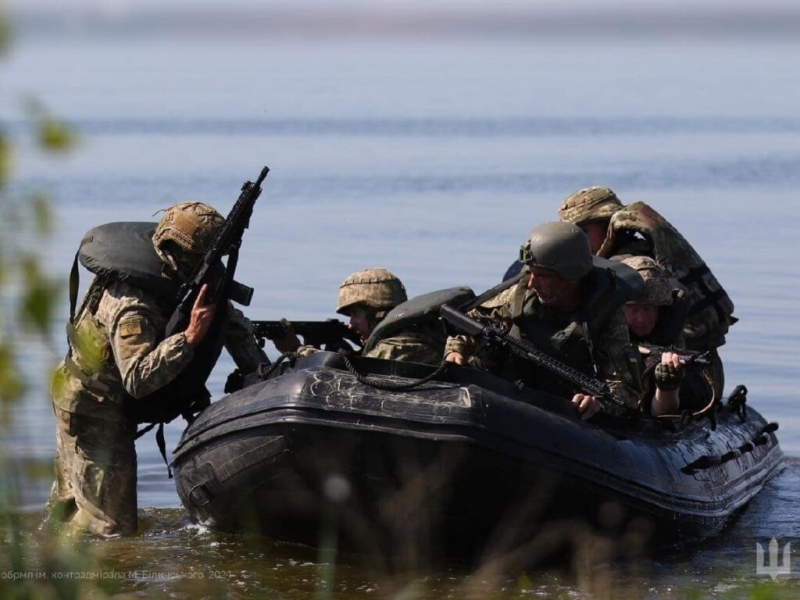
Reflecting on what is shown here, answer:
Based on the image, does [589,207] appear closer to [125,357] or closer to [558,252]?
[558,252]

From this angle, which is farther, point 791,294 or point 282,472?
point 791,294

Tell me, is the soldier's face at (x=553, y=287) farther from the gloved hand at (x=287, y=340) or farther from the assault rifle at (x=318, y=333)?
the gloved hand at (x=287, y=340)

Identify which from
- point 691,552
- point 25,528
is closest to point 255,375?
point 691,552

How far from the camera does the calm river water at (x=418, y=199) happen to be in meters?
7.97

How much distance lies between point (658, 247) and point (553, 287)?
2.15 metres

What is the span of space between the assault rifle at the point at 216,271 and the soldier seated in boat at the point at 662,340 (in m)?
2.04

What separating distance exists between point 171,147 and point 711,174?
12332mm

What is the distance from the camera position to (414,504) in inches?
290

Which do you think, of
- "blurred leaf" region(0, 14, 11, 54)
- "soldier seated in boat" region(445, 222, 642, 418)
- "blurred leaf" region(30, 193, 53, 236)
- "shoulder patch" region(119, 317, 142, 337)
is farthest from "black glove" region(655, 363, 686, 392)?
"blurred leaf" region(0, 14, 11, 54)

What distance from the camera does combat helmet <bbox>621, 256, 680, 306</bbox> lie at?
29.3 ft

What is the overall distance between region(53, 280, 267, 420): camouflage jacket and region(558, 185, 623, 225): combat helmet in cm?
252

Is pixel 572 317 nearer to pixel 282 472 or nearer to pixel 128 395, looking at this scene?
pixel 282 472

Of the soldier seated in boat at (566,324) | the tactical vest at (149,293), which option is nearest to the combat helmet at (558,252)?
the soldier seated in boat at (566,324)

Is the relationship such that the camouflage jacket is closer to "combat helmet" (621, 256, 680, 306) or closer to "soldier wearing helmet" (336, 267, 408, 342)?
"soldier wearing helmet" (336, 267, 408, 342)
